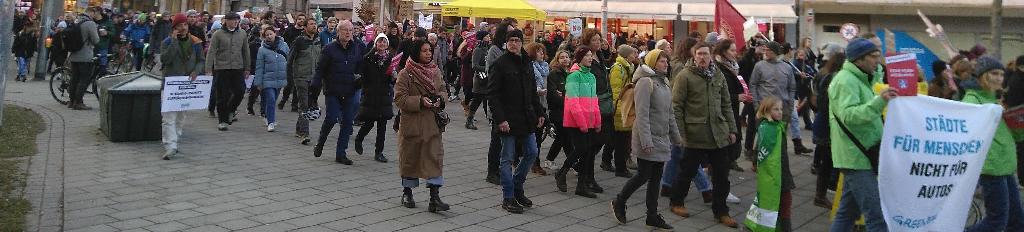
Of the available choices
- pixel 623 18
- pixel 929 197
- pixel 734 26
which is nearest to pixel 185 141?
pixel 734 26

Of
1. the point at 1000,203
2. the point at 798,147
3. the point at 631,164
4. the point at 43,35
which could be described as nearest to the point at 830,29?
the point at 798,147

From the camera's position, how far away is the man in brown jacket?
41.0 ft

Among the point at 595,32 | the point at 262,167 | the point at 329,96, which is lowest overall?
the point at 262,167

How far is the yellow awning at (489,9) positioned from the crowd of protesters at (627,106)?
25.6ft

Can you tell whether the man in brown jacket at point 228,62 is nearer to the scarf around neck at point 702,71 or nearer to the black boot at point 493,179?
the black boot at point 493,179

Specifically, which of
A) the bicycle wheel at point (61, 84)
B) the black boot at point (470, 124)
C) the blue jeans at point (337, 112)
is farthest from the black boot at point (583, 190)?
the bicycle wheel at point (61, 84)

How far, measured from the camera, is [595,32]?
9.43m

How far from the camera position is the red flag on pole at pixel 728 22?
12.6 meters

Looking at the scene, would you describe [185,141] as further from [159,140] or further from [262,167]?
[262,167]

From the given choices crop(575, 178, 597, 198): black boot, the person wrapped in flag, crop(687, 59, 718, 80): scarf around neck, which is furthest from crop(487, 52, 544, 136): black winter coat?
the person wrapped in flag

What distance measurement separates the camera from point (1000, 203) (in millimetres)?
6262

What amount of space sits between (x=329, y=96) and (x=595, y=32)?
3.15m

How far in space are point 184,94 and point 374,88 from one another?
7.58 feet

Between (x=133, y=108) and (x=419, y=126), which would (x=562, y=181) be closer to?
(x=419, y=126)
